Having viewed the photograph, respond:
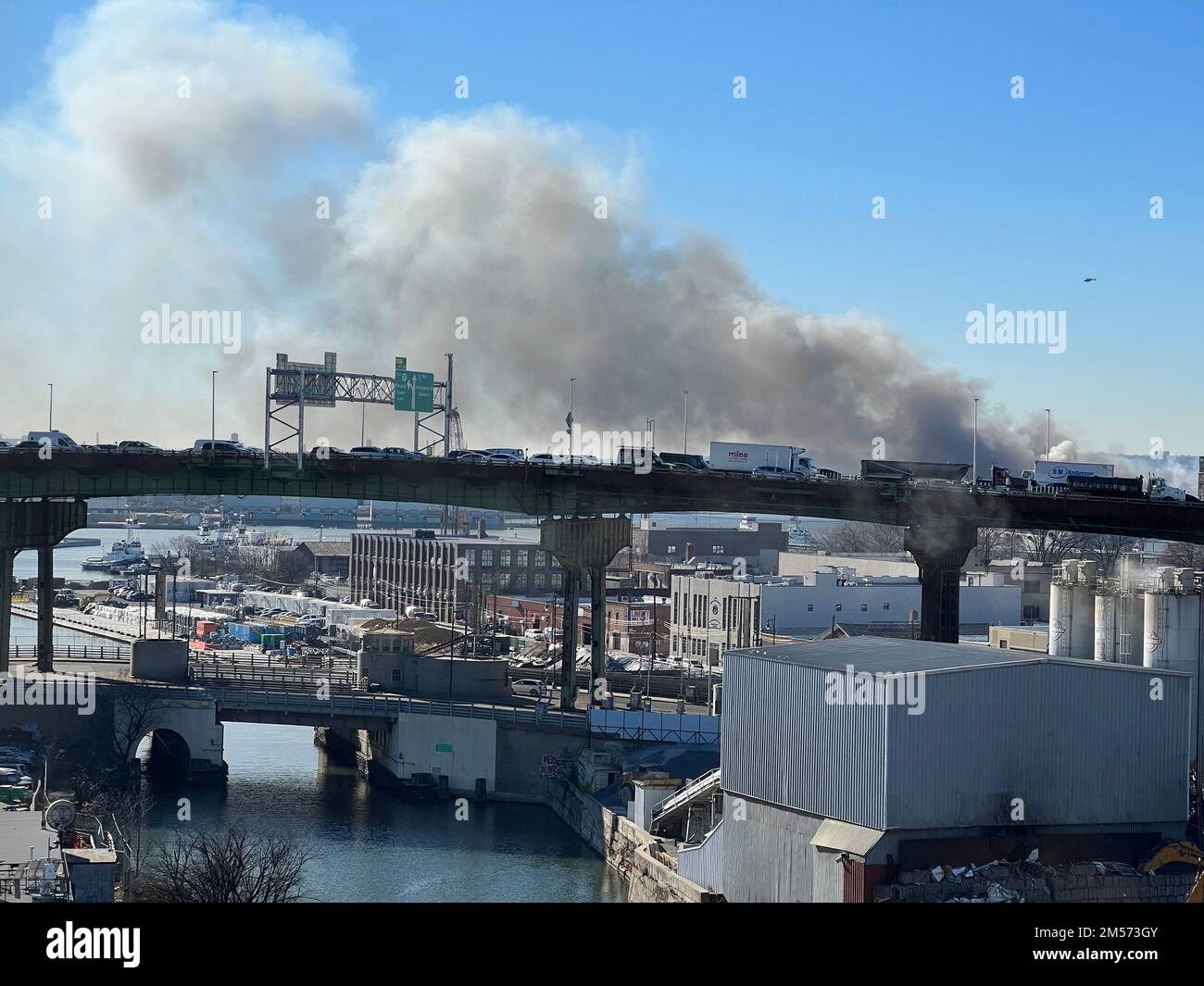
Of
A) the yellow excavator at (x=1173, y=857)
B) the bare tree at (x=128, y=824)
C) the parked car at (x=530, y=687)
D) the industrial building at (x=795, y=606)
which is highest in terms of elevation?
the industrial building at (x=795, y=606)

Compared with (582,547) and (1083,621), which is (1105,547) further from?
(1083,621)

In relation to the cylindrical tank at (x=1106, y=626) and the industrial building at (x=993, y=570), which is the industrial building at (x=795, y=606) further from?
the cylindrical tank at (x=1106, y=626)

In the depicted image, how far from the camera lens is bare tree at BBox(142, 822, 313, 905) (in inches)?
1060

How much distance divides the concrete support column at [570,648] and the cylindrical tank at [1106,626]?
20104mm

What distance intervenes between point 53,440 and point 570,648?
19.0 m

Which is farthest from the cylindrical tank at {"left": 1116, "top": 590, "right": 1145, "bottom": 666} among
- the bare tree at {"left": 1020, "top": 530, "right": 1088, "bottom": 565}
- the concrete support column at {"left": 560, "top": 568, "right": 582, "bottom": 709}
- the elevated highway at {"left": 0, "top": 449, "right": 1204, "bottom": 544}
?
the bare tree at {"left": 1020, "top": 530, "right": 1088, "bottom": 565}

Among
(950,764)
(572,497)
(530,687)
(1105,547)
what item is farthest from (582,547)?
(1105,547)

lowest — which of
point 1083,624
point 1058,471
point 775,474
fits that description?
point 1083,624

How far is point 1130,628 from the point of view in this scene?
33094 mm

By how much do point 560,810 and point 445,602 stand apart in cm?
5058

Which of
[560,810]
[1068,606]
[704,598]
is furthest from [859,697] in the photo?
[704,598]

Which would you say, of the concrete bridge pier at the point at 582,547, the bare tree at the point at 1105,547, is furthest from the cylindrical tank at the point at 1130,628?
the bare tree at the point at 1105,547

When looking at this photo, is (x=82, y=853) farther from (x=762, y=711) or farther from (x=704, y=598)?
(x=704, y=598)

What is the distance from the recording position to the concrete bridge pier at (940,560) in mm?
49656
